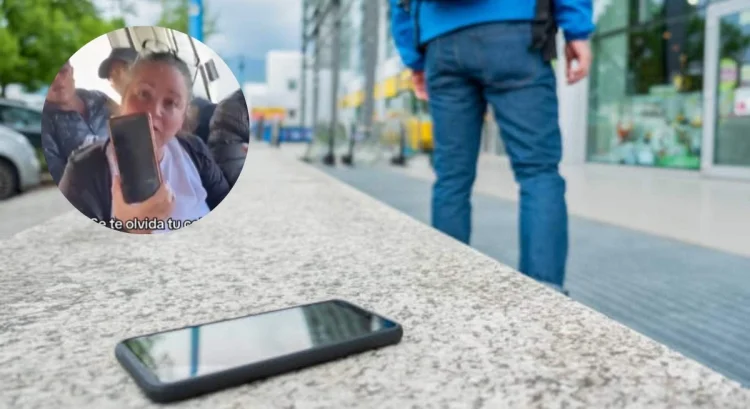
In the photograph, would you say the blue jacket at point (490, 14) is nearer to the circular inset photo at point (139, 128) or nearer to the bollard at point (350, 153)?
the circular inset photo at point (139, 128)

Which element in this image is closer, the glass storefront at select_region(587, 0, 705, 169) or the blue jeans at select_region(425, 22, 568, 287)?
the blue jeans at select_region(425, 22, 568, 287)

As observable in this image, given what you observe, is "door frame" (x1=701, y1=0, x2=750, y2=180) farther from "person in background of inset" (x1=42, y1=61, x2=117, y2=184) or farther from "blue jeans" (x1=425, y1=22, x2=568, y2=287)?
"person in background of inset" (x1=42, y1=61, x2=117, y2=184)

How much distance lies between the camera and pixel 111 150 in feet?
2.84

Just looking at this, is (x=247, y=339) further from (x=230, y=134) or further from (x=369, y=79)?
(x=369, y=79)

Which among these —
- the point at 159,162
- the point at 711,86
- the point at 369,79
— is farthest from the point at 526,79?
the point at 369,79

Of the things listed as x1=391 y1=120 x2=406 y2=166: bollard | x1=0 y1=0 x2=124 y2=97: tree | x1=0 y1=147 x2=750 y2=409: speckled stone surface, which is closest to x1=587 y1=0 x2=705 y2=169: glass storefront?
x1=391 y1=120 x2=406 y2=166: bollard

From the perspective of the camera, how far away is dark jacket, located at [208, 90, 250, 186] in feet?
2.93

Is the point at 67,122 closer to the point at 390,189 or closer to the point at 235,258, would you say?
the point at 235,258

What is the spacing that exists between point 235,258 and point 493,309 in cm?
58

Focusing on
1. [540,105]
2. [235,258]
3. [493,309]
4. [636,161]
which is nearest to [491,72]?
[540,105]

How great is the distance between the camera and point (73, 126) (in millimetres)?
867

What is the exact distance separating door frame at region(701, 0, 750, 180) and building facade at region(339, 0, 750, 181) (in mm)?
11

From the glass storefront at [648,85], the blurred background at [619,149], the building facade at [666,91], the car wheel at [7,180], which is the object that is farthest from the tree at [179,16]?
the glass storefront at [648,85]

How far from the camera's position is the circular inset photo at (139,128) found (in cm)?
86
